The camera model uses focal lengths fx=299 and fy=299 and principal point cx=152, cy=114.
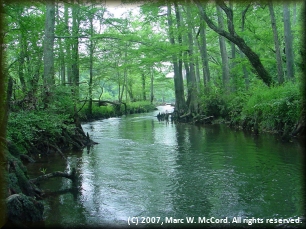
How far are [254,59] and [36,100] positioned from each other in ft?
27.7

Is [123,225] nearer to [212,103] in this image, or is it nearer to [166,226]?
[166,226]

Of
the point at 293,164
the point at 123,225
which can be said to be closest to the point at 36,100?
the point at 123,225

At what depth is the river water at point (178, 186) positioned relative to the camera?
395cm

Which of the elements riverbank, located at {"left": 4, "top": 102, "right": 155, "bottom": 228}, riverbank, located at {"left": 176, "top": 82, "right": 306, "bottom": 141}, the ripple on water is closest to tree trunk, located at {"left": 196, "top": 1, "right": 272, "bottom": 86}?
riverbank, located at {"left": 176, "top": 82, "right": 306, "bottom": 141}

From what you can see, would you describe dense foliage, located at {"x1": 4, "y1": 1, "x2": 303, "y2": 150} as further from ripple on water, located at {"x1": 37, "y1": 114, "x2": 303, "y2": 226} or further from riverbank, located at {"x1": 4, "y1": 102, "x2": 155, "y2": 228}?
ripple on water, located at {"x1": 37, "y1": 114, "x2": 303, "y2": 226}

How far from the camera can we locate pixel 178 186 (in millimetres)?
5289

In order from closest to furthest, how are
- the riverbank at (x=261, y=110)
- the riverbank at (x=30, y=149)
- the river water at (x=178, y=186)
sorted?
the riverbank at (x=30, y=149) < the river water at (x=178, y=186) < the riverbank at (x=261, y=110)

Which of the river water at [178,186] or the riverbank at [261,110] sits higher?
the riverbank at [261,110]

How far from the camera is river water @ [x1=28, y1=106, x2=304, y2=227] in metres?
3.95

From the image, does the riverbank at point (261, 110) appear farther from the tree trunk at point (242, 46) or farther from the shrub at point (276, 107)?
the tree trunk at point (242, 46)

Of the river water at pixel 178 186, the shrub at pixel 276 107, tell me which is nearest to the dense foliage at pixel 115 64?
the shrub at pixel 276 107

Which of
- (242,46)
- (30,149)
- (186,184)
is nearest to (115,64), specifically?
(242,46)

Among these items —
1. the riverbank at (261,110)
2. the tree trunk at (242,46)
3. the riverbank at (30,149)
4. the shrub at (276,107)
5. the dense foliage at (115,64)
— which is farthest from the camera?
the tree trunk at (242,46)

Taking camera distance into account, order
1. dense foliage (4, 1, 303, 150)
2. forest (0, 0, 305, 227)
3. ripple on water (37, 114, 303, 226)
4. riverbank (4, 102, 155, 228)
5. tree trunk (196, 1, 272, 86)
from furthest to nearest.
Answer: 1. tree trunk (196, 1, 272, 86)
2. dense foliage (4, 1, 303, 150)
3. forest (0, 0, 305, 227)
4. ripple on water (37, 114, 303, 226)
5. riverbank (4, 102, 155, 228)
